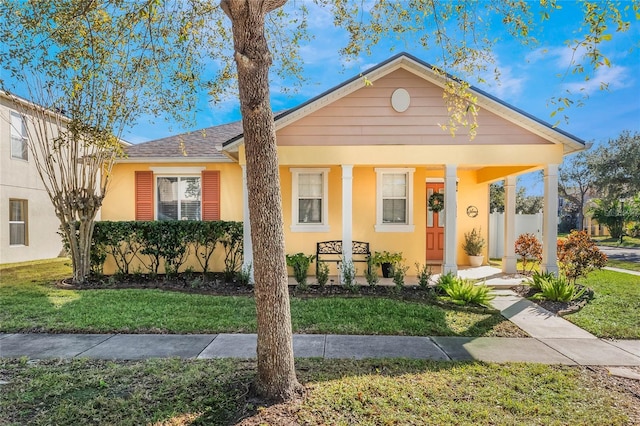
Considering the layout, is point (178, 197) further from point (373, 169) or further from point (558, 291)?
point (558, 291)

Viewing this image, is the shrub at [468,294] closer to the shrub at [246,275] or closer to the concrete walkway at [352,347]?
the concrete walkway at [352,347]

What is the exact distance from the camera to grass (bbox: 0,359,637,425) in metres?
3.05

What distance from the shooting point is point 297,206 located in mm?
10188

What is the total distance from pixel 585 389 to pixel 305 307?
14.2 feet

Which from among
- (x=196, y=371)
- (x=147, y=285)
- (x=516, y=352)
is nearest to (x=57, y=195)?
(x=147, y=285)

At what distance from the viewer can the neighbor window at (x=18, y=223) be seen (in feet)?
42.9

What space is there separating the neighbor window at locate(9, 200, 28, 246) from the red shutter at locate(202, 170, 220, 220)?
819 centimetres

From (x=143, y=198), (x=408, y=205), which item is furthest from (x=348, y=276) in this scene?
(x=143, y=198)

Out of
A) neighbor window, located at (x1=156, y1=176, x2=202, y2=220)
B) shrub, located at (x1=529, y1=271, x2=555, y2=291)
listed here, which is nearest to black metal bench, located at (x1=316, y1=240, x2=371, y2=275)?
neighbor window, located at (x1=156, y1=176, x2=202, y2=220)

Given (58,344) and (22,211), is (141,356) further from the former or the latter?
(22,211)

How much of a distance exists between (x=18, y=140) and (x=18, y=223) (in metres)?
3.08

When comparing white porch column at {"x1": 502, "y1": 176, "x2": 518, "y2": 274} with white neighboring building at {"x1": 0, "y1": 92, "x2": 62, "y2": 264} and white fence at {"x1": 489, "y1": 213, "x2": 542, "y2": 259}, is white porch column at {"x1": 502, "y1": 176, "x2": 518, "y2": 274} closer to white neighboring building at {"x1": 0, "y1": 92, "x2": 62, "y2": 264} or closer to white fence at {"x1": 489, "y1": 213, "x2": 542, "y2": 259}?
white fence at {"x1": 489, "y1": 213, "x2": 542, "y2": 259}

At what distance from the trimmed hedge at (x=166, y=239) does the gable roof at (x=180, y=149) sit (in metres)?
1.91

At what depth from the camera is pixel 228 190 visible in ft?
34.9
